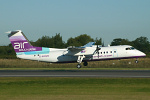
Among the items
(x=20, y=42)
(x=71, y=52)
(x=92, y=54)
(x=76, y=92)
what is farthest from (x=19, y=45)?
(x=76, y=92)

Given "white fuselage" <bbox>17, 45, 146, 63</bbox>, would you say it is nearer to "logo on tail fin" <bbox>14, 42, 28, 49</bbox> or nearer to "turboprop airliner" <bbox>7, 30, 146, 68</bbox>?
"turboprop airliner" <bbox>7, 30, 146, 68</bbox>

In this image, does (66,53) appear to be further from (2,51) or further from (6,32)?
(2,51)

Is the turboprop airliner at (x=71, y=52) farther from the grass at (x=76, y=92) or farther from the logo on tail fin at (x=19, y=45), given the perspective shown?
the grass at (x=76, y=92)

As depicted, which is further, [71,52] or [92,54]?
[71,52]

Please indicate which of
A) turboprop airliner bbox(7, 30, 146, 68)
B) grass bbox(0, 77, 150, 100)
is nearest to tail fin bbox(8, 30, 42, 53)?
turboprop airliner bbox(7, 30, 146, 68)

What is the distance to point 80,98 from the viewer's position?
17141 millimetres

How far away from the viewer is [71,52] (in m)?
44.5

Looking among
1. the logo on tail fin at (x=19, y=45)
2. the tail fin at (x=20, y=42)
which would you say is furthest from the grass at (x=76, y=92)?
the logo on tail fin at (x=19, y=45)

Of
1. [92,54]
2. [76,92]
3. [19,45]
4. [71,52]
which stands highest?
[19,45]

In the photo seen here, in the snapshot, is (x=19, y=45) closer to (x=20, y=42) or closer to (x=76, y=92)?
(x=20, y=42)

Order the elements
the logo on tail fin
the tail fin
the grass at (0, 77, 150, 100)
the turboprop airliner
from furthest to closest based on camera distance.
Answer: the logo on tail fin
the tail fin
the turboprop airliner
the grass at (0, 77, 150, 100)

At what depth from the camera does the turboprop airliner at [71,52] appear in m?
43.9

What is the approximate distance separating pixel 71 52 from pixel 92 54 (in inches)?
138

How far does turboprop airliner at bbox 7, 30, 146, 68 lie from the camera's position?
43.9 metres
